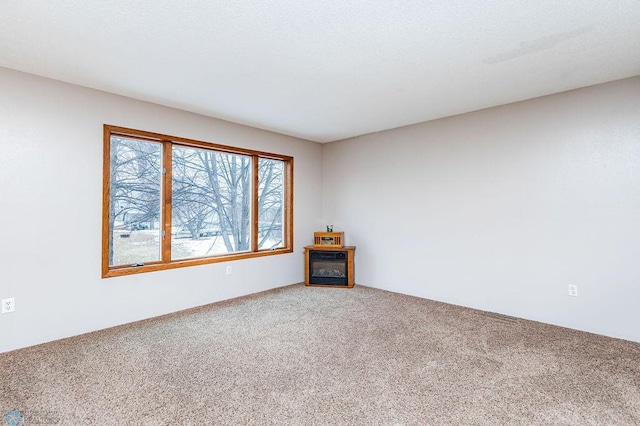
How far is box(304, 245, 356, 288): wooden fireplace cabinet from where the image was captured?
4867 mm

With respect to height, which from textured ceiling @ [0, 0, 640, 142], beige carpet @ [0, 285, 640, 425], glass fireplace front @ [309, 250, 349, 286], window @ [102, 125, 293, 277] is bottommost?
beige carpet @ [0, 285, 640, 425]

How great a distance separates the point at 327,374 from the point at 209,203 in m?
2.76

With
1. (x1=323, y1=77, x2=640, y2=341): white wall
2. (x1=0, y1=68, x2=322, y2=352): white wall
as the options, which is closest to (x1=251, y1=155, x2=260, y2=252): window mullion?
(x1=0, y1=68, x2=322, y2=352): white wall

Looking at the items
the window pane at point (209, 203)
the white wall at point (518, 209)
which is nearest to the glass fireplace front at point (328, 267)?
the white wall at point (518, 209)

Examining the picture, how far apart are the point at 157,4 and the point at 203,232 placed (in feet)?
9.09

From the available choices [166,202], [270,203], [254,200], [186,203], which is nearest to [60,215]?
[166,202]

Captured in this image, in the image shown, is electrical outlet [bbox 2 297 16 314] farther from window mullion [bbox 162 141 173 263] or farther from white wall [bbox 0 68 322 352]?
window mullion [bbox 162 141 173 263]

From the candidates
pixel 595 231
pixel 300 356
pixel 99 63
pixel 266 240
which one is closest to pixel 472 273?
pixel 595 231

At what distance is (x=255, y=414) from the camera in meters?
1.85

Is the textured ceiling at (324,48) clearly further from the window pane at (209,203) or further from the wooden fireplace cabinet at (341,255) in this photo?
the wooden fireplace cabinet at (341,255)

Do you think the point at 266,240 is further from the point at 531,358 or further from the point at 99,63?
the point at 531,358

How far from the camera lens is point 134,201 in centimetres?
351

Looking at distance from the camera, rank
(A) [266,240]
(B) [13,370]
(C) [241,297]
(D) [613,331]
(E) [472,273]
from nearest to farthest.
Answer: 1. (B) [13,370]
2. (D) [613,331]
3. (E) [472,273]
4. (C) [241,297]
5. (A) [266,240]

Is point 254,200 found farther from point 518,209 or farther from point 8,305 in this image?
point 518,209
